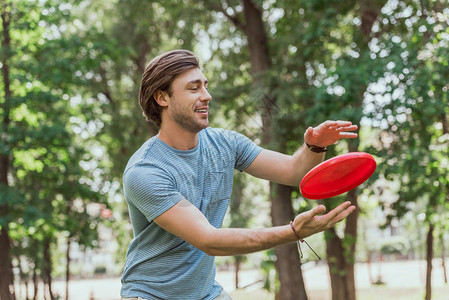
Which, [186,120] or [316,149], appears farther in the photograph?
[316,149]

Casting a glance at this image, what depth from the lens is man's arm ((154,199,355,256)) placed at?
94.5 inches

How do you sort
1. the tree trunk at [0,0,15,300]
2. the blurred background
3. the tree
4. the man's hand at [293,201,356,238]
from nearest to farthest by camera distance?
the man's hand at [293,201,356,238] → the tree → the blurred background → the tree trunk at [0,0,15,300]

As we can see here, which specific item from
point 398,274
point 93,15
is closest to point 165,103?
point 93,15

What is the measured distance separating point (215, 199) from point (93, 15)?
62.9 ft

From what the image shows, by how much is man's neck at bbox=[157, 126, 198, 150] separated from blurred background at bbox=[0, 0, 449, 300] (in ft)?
26.9

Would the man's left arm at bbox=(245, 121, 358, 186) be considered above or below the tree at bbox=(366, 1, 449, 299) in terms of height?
below

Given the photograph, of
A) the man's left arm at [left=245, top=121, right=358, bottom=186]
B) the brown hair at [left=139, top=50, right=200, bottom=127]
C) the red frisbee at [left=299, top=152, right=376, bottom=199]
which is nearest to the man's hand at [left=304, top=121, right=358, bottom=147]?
the man's left arm at [left=245, top=121, right=358, bottom=186]

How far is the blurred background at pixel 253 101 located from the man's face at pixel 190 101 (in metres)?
8.18

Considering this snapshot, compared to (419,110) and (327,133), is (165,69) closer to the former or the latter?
(327,133)

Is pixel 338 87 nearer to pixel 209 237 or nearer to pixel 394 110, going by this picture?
pixel 394 110

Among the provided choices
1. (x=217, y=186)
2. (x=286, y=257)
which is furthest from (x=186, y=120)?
(x=286, y=257)

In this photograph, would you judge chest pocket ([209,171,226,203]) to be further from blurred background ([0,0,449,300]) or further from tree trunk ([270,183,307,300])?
tree trunk ([270,183,307,300])

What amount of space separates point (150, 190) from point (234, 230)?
48cm

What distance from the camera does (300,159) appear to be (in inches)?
128
